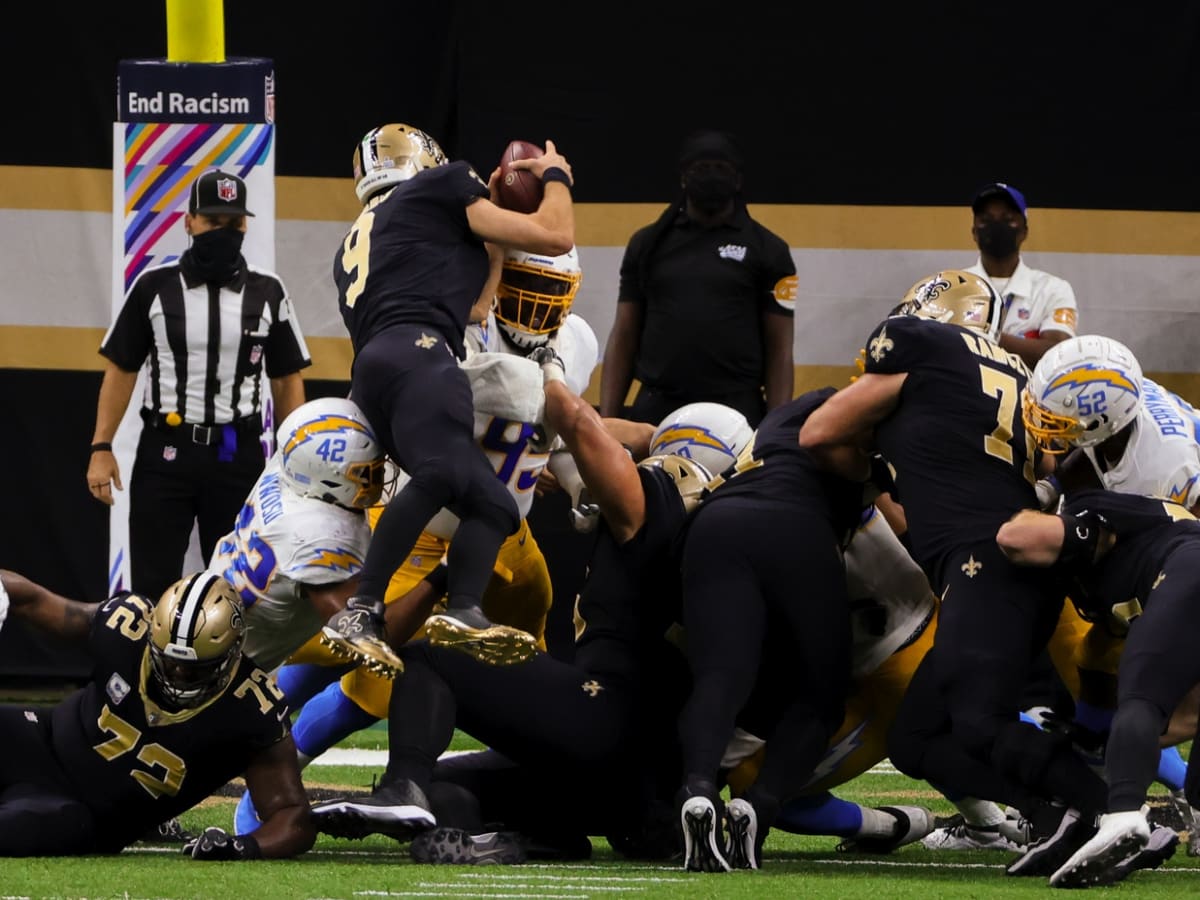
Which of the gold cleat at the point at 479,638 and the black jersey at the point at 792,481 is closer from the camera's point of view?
the gold cleat at the point at 479,638

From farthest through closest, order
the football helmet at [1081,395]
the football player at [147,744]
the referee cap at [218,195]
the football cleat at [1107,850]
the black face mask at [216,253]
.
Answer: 1. the black face mask at [216,253]
2. the referee cap at [218,195]
3. the football helmet at [1081,395]
4. the football player at [147,744]
5. the football cleat at [1107,850]

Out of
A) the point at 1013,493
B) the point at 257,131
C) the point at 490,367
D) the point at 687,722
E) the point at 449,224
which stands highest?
the point at 257,131

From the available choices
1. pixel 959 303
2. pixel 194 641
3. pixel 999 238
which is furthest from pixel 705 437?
pixel 999 238

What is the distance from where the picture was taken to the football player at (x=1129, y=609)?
438cm

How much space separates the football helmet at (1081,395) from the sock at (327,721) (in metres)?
1.94

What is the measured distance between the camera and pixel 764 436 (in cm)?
546

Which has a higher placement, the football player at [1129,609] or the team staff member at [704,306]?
the team staff member at [704,306]

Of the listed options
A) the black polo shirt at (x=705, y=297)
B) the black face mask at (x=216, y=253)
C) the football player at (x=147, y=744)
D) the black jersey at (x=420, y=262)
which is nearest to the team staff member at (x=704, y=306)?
the black polo shirt at (x=705, y=297)

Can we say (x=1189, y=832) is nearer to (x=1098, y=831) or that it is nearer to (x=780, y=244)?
(x=1098, y=831)

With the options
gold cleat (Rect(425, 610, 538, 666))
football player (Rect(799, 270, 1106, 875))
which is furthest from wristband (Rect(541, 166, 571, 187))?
gold cleat (Rect(425, 610, 538, 666))

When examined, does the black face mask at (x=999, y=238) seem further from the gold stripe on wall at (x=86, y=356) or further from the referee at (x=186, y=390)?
the referee at (x=186, y=390)

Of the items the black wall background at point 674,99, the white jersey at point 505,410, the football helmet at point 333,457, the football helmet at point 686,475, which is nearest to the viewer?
the football helmet at point 333,457

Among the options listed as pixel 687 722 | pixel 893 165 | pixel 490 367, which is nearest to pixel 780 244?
pixel 893 165

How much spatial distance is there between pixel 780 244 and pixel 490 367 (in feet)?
7.75
